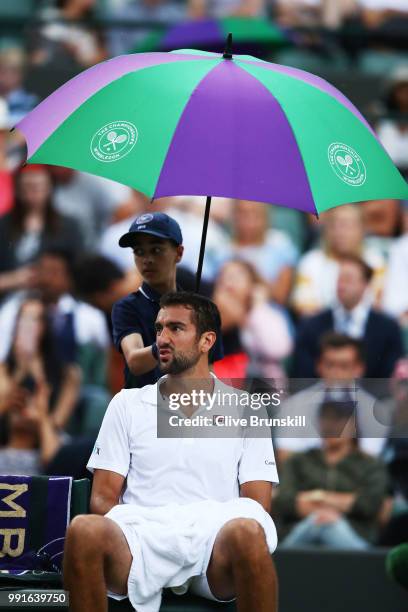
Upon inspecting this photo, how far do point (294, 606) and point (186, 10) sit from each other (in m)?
6.43

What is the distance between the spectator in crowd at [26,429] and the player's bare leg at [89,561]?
3.37 metres

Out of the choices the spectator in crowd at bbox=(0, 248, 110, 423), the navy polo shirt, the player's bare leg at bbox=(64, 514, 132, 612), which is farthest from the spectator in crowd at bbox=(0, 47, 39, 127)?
the player's bare leg at bbox=(64, 514, 132, 612)

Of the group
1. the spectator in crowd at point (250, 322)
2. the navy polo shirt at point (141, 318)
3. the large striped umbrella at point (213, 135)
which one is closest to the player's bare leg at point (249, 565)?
the navy polo shirt at point (141, 318)

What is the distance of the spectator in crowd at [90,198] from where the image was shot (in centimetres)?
947

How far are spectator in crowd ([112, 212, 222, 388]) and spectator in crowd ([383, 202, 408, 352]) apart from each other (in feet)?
12.9

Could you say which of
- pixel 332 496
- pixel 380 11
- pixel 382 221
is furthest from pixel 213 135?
pixel 380 11

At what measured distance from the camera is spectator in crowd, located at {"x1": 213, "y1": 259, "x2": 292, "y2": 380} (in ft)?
27.9

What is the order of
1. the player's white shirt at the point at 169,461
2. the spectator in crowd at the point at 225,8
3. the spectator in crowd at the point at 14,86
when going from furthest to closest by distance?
the spectator in crowd at the point at 225,8
the spectator in crowd at the point at 14,86
the player's white shirt at the point at 169,461

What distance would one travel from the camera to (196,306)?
5.00 metres

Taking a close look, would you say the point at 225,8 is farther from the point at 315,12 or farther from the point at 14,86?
the point at 14,86

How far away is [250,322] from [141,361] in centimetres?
373

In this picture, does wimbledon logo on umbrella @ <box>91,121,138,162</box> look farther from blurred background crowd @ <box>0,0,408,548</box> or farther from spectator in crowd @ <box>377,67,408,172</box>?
spectator in crowd @ <box>377,67,408,172</box>

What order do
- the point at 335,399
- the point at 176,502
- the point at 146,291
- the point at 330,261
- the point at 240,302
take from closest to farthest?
the point at 176,502 < the point at 146,291 < the point at 335,399 < the point at 240,302 < the point at 330,261

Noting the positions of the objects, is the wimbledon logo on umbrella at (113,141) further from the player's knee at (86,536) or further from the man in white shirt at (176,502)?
the player's knee at (86,536)
